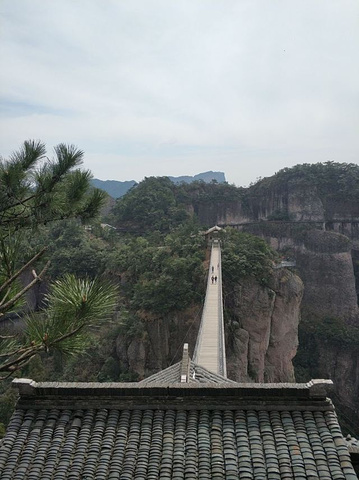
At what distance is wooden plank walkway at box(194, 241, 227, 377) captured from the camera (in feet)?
26.4

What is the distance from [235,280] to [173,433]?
12287 mm

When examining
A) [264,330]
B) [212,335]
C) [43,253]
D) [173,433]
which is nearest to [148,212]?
[264,330]

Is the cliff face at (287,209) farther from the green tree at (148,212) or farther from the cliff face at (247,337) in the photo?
the cliff face at (247,337)

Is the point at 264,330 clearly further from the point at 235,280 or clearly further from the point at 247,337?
the point at 235,280

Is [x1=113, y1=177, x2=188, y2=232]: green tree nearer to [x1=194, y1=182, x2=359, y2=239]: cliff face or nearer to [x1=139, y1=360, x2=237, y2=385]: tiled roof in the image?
[x1=194, y1=182, x2=359, y2=239]: cliff face

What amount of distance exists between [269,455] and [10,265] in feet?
7.47

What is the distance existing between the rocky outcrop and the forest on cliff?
4 centimetres

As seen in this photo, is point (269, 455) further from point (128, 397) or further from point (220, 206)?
point (220, 206)

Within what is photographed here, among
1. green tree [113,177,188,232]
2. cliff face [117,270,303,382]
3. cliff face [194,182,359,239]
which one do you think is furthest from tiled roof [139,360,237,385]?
cliff face [194,182,359,239]

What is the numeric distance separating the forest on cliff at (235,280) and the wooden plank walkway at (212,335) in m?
1.13

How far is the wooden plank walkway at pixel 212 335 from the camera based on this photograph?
805 cm

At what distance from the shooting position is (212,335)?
9422 mm

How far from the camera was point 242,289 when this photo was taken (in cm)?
1459

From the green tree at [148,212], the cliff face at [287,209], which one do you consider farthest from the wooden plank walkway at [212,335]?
the cliff face at [287,209]
